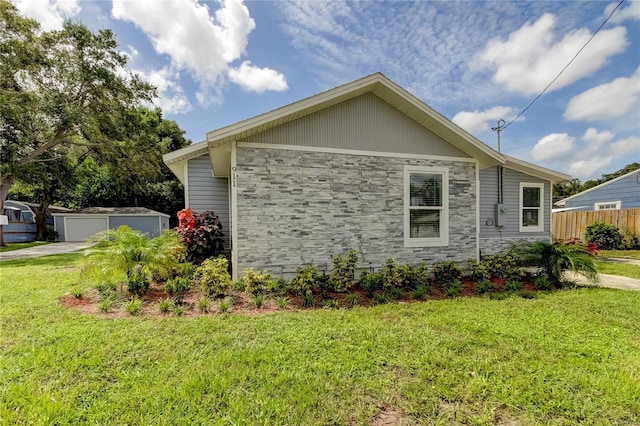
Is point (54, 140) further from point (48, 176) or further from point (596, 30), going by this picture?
point (596, 30)

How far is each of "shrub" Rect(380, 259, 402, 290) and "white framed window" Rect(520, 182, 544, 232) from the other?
6939mm

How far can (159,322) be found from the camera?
4.26 meters

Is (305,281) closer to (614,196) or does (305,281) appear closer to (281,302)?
(281,302)

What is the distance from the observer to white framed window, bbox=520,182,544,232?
10352 millimetres

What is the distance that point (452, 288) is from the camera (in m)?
6.13

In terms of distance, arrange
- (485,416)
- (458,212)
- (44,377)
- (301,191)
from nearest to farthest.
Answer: (485,416), (44,377), (301,191), (458,212)

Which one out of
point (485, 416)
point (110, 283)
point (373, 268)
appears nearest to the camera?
point (485, 416)

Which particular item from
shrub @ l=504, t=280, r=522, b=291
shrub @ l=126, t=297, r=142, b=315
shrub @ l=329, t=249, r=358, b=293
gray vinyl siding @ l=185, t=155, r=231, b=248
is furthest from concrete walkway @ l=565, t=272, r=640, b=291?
gray vinyl siding @ l=185, t=155, r=231, b=248

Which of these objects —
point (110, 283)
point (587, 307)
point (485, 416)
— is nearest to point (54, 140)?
point (110, 283)

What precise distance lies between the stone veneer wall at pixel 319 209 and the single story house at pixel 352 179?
2 centimetres

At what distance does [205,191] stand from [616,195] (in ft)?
70.0

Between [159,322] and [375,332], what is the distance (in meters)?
3.16

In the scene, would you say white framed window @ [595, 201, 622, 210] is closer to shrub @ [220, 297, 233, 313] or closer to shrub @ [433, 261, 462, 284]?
shrub @ [433, 261, 462, 284]

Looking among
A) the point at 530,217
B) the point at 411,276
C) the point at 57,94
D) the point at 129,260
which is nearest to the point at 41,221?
the point at 57,94
